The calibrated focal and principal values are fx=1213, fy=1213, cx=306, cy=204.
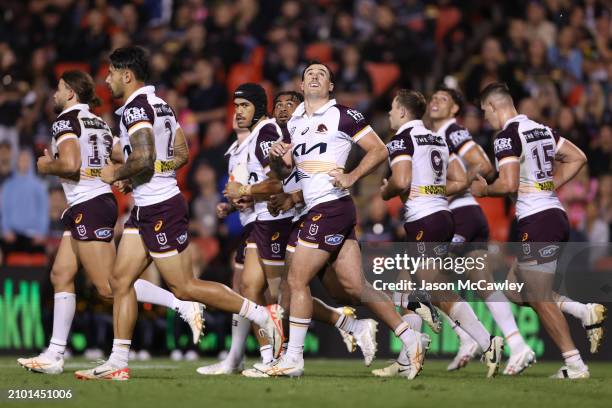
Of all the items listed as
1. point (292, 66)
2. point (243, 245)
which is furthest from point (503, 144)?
point (292, 66)

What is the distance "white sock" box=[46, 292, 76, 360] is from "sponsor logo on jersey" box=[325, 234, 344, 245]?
2.86 metres

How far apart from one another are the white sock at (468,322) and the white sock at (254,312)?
2.29 metres

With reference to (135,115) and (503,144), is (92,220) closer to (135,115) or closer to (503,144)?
(135,115)

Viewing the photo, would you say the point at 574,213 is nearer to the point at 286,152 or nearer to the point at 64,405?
the point at 286,152

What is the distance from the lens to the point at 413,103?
1242 centimetres

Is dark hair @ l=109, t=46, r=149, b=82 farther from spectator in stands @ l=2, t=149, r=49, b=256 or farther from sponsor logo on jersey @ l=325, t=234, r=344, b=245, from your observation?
spectator in stands @ l=2, t=149, r=49, b=256

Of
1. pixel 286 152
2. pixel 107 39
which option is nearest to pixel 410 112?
pixel 286 152

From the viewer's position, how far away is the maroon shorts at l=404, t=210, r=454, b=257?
40.8 ft

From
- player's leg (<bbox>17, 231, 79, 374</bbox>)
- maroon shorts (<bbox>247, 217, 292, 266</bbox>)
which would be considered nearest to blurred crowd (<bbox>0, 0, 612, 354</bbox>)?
maroon shorts (<bbox>247, 217, 292, 266</bbox>)

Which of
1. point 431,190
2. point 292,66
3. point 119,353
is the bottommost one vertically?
point 119,353

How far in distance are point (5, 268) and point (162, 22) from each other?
8817 millimetres

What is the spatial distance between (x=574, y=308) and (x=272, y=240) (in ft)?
10.2

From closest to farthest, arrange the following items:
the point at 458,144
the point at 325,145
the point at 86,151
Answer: the point at 325,145, the point at 86,151, the point at 458,144

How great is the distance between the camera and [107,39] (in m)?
22.6
